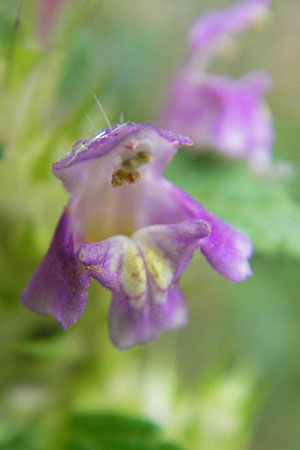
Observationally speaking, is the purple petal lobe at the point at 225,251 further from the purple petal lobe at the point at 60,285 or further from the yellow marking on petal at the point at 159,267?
the purple petal lobe at the point at 60,285

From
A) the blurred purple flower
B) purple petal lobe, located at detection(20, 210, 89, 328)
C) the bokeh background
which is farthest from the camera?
the blurred purple flower

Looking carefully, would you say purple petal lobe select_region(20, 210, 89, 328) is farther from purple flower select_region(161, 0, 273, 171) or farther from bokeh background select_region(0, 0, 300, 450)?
purple flower select_region(161, 0, 273, 171)

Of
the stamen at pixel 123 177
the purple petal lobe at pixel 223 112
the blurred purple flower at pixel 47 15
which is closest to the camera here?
the stamen at pixel 123 177

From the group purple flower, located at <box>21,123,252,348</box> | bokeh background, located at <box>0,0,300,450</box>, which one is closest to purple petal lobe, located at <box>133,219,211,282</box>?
purple flower, located at <box>21,123,252,348</box>

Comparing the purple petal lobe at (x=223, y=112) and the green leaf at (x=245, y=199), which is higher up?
the purple petal lobe at (x=223, y=112)

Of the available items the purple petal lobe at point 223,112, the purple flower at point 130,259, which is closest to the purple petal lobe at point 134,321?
the purple flower at point 130,259

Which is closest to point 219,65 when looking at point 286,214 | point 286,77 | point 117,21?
point 286,77
